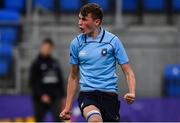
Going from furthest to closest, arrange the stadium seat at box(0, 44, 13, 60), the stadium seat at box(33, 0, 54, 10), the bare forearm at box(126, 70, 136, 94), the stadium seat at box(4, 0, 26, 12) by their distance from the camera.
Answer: the stadium seat at box(33, 0, 54, 10)
the stadium seat at box(4, 0, 26, 12)
the stadium seat at box(0, 44, 13, 60)
the bare forearm at box(126, 70, 136, 94)

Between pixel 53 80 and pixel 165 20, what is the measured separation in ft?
16.9

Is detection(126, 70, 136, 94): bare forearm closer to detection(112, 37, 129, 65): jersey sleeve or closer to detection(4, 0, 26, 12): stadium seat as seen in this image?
detection(112, 37, 129, 65): jersey sleeve

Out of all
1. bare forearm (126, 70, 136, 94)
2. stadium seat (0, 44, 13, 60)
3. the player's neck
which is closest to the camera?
bare forearm (126, 70, 136, 94)

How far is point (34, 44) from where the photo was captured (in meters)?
A: 14.6

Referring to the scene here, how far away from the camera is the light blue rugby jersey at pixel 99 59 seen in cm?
657

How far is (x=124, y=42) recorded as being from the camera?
48.3ft

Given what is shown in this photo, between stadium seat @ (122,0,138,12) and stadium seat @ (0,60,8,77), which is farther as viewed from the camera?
stadium seat @ (122,0,138,12)

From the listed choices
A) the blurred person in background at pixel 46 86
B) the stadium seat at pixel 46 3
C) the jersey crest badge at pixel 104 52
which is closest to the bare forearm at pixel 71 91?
the jersey crest badge at pixel 104 52

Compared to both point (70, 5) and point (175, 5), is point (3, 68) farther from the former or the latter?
point (175, 5)

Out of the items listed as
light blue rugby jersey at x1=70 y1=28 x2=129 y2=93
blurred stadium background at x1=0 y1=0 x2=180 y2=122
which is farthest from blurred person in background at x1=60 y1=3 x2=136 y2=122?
blurred stadium background at x1=0 y1=0 x2=180 y2=122

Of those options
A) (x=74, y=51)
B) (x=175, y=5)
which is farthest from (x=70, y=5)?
(x=74, y=51)

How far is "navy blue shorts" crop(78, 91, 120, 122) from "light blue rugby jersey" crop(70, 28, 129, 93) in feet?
0.17

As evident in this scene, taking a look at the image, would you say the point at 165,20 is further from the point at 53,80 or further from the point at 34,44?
the point at 53,80

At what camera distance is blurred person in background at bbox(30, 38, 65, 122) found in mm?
11906
